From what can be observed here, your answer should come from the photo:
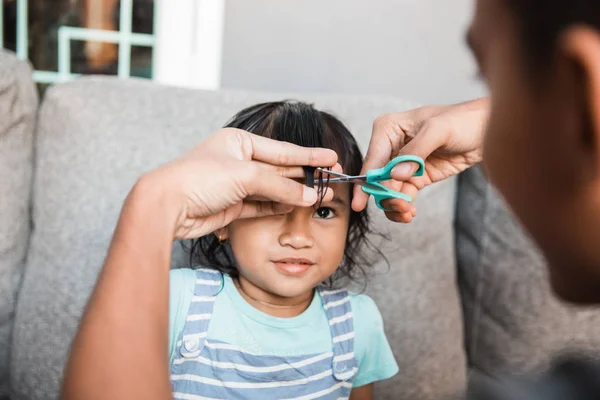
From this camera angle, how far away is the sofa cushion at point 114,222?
1.24 meters

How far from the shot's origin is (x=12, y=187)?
1286 millimetres

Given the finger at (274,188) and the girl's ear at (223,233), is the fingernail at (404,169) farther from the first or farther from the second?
the girl's ear at (223,233)

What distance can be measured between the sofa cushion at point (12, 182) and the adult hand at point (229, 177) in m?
0.58

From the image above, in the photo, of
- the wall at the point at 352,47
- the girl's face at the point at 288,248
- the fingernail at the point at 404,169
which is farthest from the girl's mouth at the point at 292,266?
the wall at the point at 352,47

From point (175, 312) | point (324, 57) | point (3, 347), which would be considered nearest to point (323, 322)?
A: point (175, 312)

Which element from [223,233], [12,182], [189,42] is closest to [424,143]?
[223,233]

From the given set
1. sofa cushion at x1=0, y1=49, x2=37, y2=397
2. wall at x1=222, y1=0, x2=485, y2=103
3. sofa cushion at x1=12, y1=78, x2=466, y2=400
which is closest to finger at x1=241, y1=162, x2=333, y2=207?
sofa cushion at x1=12, y1=78, x2=466, y2=400

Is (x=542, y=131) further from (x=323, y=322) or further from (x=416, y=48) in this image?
(x=416, y=48)

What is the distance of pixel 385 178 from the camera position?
93cm

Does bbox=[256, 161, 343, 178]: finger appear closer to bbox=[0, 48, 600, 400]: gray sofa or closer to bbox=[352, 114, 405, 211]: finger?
bbox=[352, 114, 405, 211]: finger

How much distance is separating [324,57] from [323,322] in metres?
0.92

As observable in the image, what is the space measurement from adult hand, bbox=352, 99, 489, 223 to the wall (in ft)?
2.53

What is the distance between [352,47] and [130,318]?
129 cm

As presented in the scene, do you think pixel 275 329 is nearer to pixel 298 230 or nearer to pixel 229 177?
pixel 298 230
